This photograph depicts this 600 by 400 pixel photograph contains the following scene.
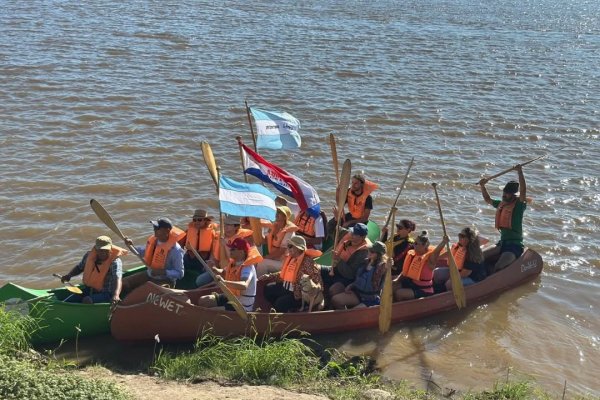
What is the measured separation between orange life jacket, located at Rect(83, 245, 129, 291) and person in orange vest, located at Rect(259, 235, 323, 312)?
6.56 feet

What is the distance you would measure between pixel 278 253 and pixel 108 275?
251cm

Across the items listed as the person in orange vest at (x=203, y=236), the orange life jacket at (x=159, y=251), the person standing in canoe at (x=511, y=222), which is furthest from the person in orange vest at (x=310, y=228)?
the person standing in canoe at (x=511, y=222)

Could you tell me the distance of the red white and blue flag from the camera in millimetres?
9992

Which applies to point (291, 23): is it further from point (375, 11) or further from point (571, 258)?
point (571, 258)

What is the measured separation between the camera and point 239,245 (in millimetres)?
8516

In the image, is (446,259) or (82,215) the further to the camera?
(82,215)

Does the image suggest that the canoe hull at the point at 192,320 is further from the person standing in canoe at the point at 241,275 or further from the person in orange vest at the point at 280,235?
the person in orange vest at the point at 280,235

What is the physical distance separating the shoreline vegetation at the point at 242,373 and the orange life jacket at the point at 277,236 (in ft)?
6.06

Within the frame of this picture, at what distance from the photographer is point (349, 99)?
18.6m

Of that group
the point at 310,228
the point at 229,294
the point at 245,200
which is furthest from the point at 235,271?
the point at 310,228

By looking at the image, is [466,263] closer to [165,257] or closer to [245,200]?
[245,200]

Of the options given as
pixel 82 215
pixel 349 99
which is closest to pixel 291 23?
pixel 349 99

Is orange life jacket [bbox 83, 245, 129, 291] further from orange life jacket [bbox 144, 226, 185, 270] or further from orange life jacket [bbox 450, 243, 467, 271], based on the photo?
orange life jacket [bbox 450, 243, 467, 271]

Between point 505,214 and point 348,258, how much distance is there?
267cm
